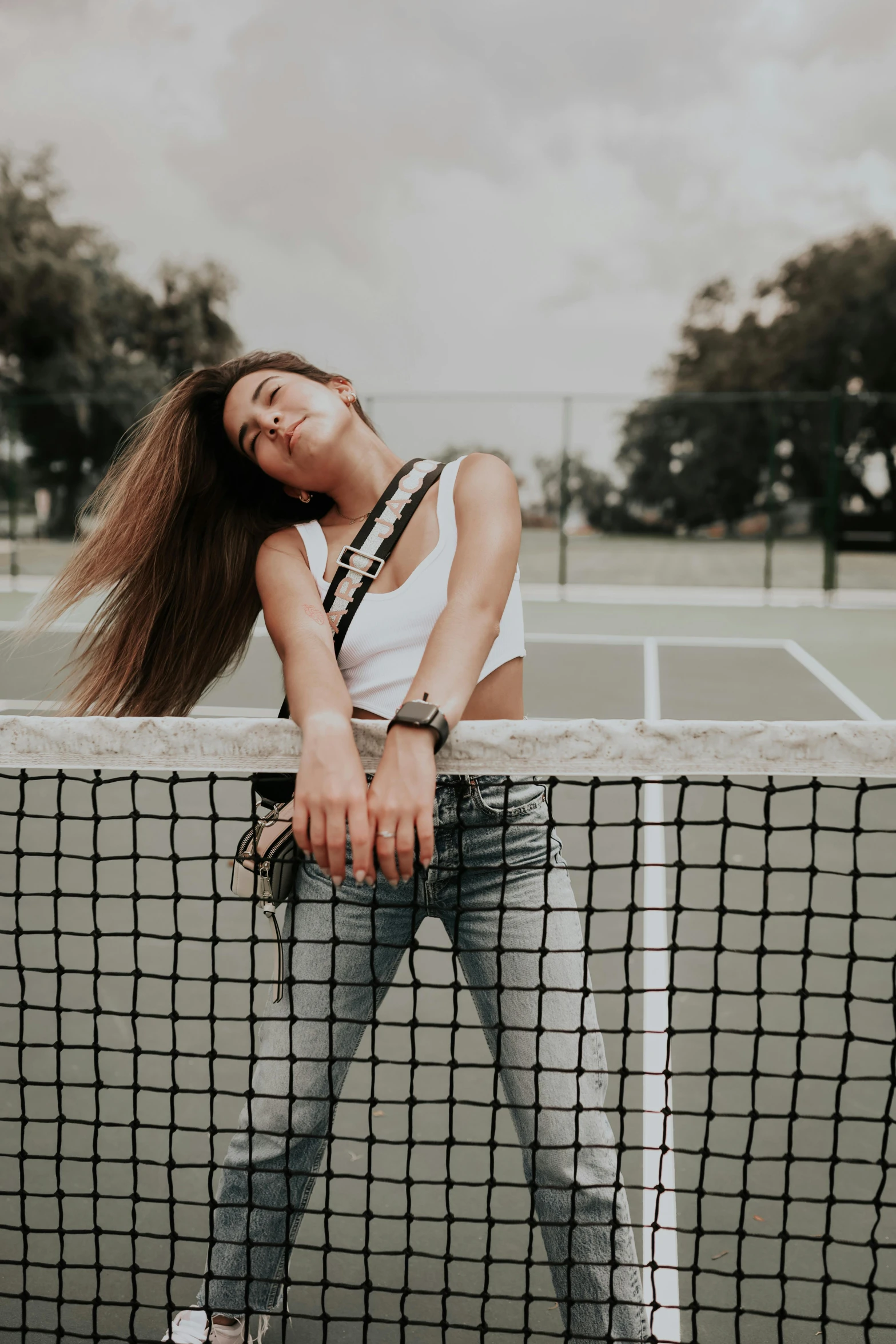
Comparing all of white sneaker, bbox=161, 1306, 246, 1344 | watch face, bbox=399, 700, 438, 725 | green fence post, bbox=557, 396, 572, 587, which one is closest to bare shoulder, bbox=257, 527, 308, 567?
watch face, bbox=399, 700, 438, 725

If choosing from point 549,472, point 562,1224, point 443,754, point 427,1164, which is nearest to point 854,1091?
A: point 427,1164

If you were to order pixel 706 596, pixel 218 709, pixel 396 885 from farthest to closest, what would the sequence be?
pixel 706 596 < pixel 218 709 < pixel 396 885

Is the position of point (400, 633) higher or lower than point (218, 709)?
higher

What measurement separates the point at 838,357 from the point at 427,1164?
31008mm

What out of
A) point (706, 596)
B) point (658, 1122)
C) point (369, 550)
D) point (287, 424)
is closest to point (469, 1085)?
point (658, 1122)

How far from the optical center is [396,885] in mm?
1463

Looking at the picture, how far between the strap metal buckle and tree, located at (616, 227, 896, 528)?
504 inches

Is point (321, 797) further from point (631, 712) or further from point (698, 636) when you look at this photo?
point (698, 636)

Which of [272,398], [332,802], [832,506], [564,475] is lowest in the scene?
[332,802]

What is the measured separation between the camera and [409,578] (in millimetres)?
1587

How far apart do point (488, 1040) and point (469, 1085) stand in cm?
108

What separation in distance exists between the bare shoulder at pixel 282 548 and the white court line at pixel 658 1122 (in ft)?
2.03

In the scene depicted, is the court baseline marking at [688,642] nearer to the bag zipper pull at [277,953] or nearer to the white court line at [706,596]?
the white court line at [706,596]

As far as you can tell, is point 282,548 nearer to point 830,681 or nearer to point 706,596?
point 830,681
